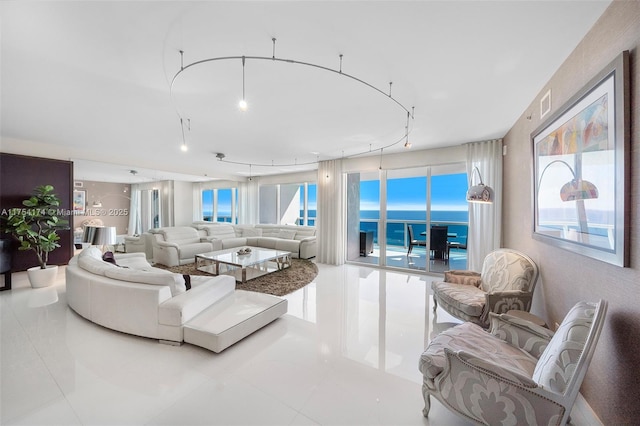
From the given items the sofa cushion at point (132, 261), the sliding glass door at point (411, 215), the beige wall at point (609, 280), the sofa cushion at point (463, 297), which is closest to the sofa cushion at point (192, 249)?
the sofa cushion at point (132, 261)

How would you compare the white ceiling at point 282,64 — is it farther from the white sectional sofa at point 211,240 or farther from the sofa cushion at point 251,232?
the sofa cushion at point 251,232

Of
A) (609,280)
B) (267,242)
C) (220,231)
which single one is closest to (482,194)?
(609,280)

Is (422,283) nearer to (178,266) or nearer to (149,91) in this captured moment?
(149,91)

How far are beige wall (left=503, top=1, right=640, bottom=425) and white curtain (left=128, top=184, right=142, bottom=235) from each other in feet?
41.5

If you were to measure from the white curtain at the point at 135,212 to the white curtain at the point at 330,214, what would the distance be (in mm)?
8630

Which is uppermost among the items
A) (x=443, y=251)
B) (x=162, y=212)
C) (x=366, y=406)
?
(x=162, y=212)

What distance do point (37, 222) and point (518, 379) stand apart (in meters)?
6.75

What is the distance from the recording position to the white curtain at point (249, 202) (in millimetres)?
8812

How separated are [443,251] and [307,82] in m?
4.82

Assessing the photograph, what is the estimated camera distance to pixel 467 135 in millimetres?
4016

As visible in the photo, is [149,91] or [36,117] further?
[36,117]

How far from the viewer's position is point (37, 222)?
427cm

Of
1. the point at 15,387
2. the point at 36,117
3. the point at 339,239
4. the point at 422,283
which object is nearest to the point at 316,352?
the point at 15,387

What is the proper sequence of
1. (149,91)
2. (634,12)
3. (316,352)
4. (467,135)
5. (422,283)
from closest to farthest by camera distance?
(634,12)
(316,352)
(149,91)
(467,135)
(422,283)
